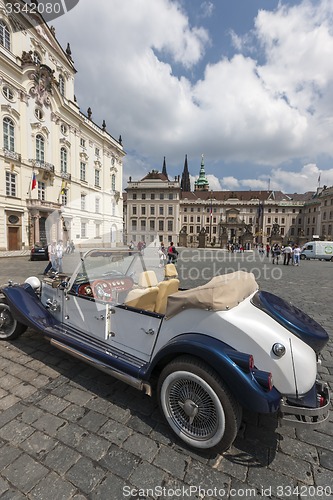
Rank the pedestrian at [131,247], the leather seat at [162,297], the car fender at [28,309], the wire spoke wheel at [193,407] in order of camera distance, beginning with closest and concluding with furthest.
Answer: the wire spoke wheel at [193,407] < the leather seat at [162,297] < the car fender at [28,309] < the pedestrian at [131,247]

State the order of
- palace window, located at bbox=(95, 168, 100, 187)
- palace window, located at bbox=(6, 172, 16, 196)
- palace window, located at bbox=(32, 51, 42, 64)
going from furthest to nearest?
1. palace window, located at bbox=(95, 168, 100, 187)
2. palace window, located at bbox=(32, 51, 42, 64)
3. palace window, located at bbox=(6, 172, 16, 196)

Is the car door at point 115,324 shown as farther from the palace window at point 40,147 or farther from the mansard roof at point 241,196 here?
the mansard roof at point 241,196

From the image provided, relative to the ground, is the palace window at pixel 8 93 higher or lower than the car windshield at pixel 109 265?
higher

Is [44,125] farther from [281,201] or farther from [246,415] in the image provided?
[281,201]

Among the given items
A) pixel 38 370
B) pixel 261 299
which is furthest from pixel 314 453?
pixel 38 370

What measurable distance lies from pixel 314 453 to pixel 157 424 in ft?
4.30

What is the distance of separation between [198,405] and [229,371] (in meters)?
0.49

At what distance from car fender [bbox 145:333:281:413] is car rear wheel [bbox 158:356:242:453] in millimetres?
75

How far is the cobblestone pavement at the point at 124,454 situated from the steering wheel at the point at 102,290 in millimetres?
1016

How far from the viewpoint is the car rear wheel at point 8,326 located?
3641mm

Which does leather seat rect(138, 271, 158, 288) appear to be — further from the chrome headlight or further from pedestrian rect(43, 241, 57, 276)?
the chrome headlight

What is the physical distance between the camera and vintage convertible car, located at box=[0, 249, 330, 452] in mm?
1700

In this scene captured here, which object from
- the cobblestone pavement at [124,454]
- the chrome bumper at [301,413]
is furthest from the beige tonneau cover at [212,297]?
the cobblestone pavement at [124,454]

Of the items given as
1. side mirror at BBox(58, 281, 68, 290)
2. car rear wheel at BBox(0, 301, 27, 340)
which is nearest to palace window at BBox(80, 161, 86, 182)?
car rear wheel at BBox(0, 301, 27, 340)
